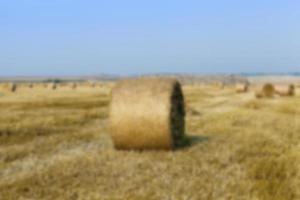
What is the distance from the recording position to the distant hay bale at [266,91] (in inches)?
1438

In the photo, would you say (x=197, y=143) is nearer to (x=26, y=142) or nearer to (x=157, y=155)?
(x=157, y=155)

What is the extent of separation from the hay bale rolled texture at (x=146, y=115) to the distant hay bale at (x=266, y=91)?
23.1m

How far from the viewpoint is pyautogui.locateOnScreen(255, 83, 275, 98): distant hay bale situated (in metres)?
36.5

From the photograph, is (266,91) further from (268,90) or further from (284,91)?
(284,91)

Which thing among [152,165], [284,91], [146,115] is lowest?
→ [152,165]

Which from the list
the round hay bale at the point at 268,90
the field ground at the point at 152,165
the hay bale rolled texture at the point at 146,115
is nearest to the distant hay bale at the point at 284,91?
the round hay bale at the point at 268,90

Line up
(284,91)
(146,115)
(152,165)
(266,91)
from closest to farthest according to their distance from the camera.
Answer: (152,165) < (146,115) < (266,91) < (284,91)

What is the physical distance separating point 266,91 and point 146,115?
978 inches

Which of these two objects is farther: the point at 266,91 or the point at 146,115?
the point at 266,91

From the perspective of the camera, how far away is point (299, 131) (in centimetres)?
1694

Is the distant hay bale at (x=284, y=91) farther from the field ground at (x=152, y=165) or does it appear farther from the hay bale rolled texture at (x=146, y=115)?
the hay bale rolled texture at (x=146, y=115)

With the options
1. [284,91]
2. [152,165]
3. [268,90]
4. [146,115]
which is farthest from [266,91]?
[152,165]

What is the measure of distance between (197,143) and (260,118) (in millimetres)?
7085

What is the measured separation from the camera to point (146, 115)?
44.4 feet
